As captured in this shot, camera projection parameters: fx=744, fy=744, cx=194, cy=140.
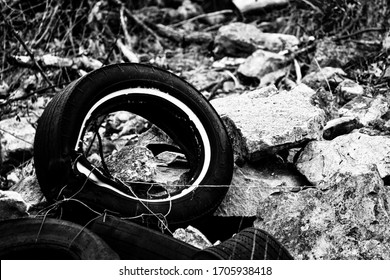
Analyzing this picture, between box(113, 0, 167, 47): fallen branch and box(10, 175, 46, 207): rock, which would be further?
box(113, 0, 167, 47): fallen branch

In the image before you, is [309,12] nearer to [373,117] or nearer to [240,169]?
[373,117]

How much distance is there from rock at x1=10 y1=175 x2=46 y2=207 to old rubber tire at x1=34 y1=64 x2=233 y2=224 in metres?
0.36

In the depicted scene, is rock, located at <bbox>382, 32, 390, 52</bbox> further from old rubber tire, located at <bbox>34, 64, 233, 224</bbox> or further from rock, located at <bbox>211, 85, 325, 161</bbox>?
old rubber tire, located at <bbox>34, 64, 233, 224</bbox>

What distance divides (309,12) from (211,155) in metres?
3.48

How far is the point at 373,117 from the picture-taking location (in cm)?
513

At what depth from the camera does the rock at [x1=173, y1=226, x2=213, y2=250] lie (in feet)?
12.1

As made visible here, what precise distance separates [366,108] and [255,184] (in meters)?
1.27

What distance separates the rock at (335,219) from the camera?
355 centimetres

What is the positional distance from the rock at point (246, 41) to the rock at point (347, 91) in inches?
48.1

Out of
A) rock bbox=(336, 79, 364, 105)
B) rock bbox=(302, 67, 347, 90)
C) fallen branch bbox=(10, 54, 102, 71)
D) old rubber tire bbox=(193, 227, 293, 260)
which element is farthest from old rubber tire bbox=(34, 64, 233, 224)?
fallen branch bbox=(10, 54, 102, 71)

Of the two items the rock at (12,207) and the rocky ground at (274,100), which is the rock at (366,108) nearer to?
the rocky ground at (274,100)

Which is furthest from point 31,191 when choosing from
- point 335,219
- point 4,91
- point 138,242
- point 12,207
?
point 4,91

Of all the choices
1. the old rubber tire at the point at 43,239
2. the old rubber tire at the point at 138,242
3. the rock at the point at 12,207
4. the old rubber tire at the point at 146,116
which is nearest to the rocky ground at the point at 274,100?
the rock at the point at 12,207

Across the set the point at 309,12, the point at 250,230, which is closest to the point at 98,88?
the point at 250,230
